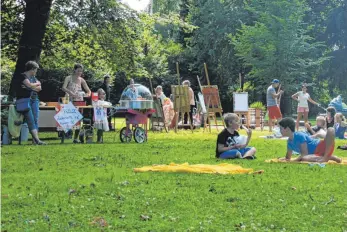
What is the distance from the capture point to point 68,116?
54.5 ft

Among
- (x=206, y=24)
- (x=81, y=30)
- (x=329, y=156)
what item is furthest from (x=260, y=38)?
(x=329, y=156)

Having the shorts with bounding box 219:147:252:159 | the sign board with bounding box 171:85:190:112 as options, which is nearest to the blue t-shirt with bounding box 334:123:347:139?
the sign board with bounding box 171:85:190:112

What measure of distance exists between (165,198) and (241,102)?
Result: 1998 centimetres

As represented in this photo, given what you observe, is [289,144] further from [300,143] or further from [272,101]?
[272,101]

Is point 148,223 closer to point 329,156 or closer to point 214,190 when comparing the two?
point 214,190

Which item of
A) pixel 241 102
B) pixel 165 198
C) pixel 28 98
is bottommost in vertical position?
pixel 165 198

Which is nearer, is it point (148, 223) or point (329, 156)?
point (148, 223)

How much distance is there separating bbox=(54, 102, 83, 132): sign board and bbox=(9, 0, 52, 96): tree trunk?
534 cm

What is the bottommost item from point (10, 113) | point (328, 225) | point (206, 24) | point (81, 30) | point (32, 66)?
point (328, 225)

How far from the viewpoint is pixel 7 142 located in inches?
643

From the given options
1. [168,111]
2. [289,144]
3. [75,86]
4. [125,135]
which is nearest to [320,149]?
[289,144]

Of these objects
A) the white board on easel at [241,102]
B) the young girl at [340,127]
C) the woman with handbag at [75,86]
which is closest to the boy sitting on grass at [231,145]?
the woman with handbag at [75,86]

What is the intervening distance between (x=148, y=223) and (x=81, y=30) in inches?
779

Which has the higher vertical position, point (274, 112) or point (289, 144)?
point (274, 112)
